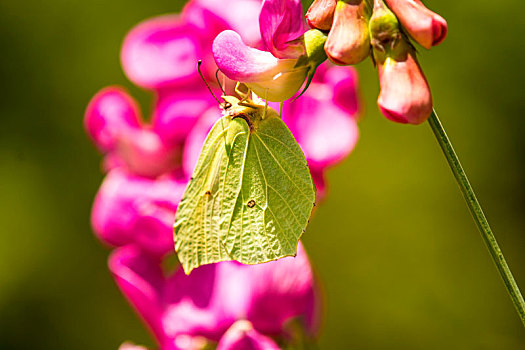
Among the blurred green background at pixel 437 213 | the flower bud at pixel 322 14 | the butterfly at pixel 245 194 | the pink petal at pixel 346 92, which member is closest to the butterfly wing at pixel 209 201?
the butterfly at pixel 245 194

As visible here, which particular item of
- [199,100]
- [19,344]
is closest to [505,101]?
[199,100]

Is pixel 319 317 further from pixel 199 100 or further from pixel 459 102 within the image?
pixel 459 102

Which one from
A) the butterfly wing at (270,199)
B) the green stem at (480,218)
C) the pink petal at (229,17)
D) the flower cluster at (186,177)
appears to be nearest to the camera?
the green stem at (480,218)

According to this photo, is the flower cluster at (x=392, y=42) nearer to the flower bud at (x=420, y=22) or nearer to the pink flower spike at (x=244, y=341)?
the flower bud at (x=420, y=22)

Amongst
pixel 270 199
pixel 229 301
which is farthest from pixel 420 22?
pixel 229 301

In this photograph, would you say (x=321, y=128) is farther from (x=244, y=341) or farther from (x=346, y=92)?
(x=244, y=341)

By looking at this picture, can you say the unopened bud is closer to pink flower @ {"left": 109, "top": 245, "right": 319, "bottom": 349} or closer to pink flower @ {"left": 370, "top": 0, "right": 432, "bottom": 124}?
pink flower @ {"left": 370, "top": 0, "right": 432, "bottom": 124}

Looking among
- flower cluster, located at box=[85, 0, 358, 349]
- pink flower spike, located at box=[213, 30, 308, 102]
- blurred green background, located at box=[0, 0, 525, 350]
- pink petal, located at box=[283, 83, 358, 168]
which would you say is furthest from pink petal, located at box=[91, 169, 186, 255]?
blurred green background, located at box=[0, 0, 525, 350]
